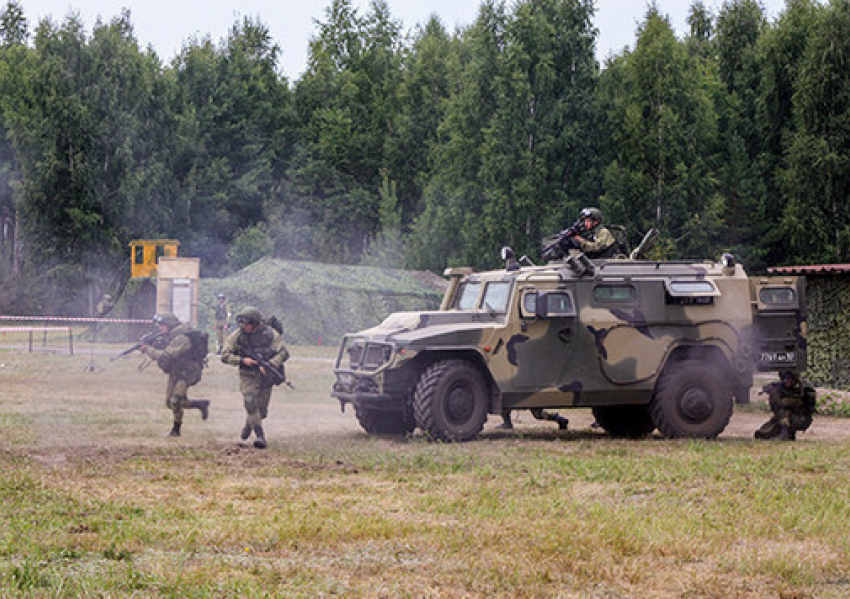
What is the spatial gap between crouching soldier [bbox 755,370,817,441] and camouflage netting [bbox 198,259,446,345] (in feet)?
81.2

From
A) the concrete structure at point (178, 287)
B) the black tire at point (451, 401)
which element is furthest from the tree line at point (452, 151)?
the black tire at point (451, 401)

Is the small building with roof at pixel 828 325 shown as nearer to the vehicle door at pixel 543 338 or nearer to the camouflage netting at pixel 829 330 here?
the camouflage netting at pixel 829 330

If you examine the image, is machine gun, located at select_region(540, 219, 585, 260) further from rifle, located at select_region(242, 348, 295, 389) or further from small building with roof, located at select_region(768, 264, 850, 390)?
small building with roof, located at select_region(768, 264, 850, 390)

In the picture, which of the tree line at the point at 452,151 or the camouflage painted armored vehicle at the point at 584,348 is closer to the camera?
the camouflage painted armored vehicle at the point at 584,348

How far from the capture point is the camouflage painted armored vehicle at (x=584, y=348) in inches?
606

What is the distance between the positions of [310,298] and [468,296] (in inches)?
930

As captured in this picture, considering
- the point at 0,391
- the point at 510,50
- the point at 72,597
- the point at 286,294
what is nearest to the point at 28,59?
the point at 510,50

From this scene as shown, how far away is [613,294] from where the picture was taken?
16.2m

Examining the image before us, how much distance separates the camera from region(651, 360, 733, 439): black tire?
52.8 feet

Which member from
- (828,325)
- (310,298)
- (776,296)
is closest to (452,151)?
(310,298)

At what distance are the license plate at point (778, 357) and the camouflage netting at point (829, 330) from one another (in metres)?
9.66

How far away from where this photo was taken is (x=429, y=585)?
7.34 m

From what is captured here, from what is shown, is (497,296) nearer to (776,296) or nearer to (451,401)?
(451,401)

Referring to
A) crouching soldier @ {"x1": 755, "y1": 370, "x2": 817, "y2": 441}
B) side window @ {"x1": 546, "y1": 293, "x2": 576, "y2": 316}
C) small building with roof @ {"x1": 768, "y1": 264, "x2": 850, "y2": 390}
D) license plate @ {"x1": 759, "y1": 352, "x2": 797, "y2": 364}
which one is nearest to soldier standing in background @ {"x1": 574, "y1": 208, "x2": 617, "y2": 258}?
side window @ {"x1": 546, "y1": 293, "x2": 576, "y2": 316}
